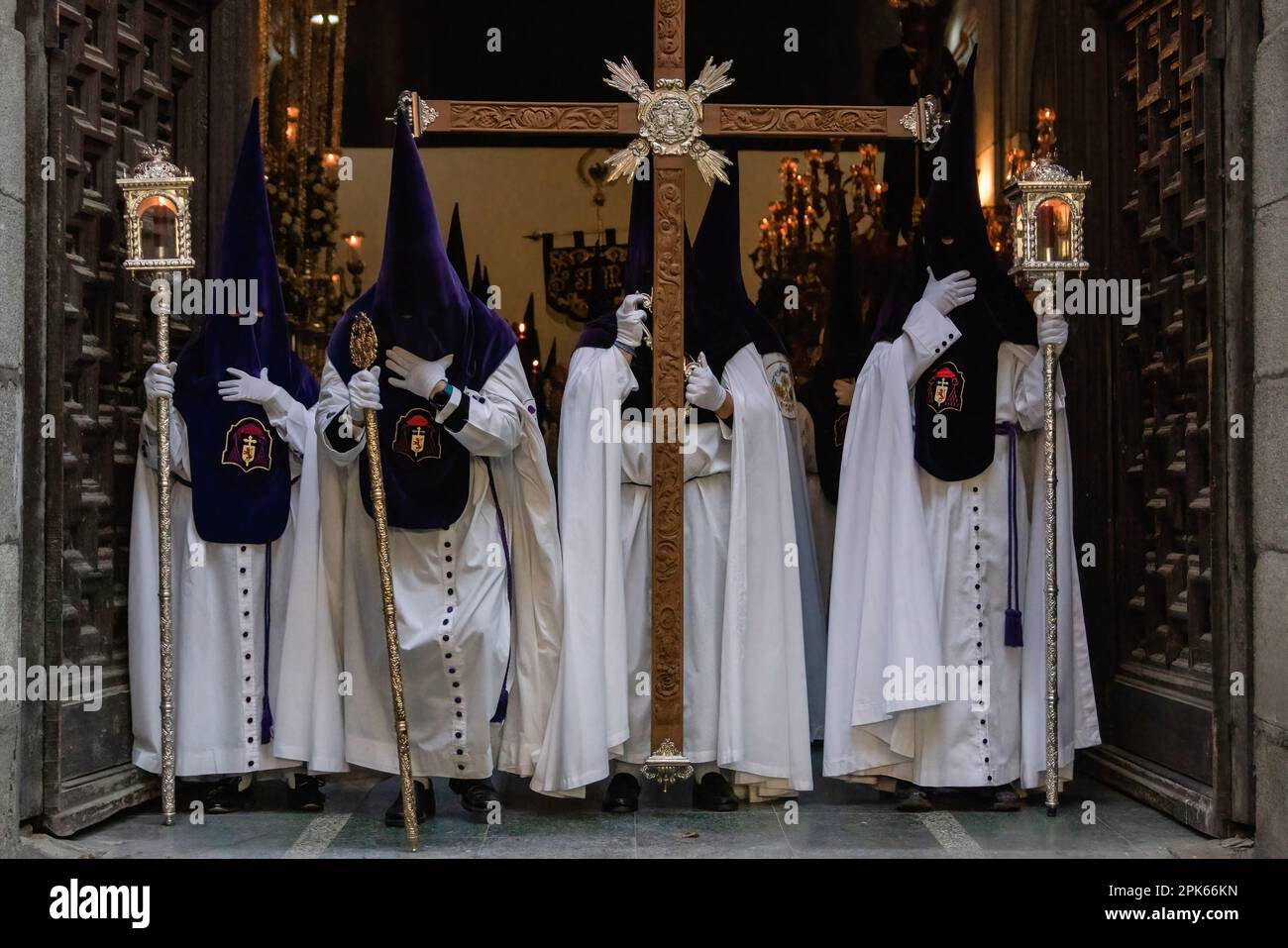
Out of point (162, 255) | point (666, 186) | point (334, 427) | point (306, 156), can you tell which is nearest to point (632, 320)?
point (666, 186)

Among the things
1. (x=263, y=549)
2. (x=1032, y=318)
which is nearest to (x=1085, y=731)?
(x=1032, y=318)

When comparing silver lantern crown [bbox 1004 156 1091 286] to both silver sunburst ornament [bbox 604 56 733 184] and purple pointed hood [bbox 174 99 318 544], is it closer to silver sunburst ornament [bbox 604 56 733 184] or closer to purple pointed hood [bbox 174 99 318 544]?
silver sunburst ornament [bbox 604 56 733 184]

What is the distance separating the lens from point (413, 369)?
6.12 m

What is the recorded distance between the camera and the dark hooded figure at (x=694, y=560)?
6.34 m

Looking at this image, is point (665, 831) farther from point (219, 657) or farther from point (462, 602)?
point (219, 657)

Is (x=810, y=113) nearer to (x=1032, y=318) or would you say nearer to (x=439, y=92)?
(x=1032, y=318)

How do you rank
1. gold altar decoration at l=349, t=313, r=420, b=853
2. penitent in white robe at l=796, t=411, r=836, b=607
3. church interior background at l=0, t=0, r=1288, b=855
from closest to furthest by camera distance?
church interior background at l=0, t=0, r=1288, b=855 → gold altar decoration at l=349, t=313, r=420, b=853 → penitent in white robe at l=796, t=411, r=836, b=607

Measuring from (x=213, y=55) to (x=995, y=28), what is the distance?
15.2ft

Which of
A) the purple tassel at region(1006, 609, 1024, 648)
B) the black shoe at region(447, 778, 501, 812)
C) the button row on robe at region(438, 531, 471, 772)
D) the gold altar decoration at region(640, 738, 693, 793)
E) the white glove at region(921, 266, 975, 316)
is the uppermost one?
the white glove at region(921, 266, 975, 316)

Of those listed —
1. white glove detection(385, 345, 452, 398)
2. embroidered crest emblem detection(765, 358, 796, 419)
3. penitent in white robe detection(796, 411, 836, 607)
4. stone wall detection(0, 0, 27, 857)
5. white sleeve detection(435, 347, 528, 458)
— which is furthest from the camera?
penitent in white robe detection(796, 411, 836, 607)

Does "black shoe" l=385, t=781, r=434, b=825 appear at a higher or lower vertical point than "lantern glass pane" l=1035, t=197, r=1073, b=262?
lower

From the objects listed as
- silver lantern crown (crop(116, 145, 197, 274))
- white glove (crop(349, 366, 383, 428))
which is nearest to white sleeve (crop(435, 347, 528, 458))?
white glove (crop(349, 366, 383, 428))

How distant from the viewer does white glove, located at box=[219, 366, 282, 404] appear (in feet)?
21.1

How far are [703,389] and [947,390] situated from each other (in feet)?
3.53
